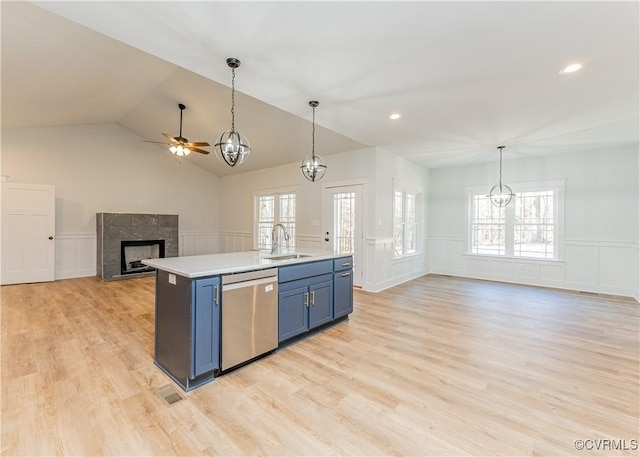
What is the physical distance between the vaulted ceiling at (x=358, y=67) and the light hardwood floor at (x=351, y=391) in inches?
109

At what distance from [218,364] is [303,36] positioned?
2.77m

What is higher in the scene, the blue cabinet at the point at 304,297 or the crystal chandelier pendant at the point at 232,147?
the crystal chandelier pendant at the point at 232,147

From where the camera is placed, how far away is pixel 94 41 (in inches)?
126

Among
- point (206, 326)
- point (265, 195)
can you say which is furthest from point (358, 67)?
point (265, 195)

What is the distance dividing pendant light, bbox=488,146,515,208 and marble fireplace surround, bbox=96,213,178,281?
763 cm

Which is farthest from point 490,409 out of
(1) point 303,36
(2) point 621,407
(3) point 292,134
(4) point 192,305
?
(3) point 292,134

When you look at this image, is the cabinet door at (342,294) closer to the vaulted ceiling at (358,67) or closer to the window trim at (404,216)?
the vaulted ceiling at (358,67)

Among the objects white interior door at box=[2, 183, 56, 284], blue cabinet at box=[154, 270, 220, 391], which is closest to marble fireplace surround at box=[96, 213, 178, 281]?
white interior door at box=[2, 183, 56, 284]

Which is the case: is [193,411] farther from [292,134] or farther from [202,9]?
[292,134]

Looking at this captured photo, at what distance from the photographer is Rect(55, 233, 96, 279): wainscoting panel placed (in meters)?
6.38

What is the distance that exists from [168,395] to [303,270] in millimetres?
1594

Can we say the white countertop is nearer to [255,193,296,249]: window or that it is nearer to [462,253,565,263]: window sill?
[255,193,296,249]: window

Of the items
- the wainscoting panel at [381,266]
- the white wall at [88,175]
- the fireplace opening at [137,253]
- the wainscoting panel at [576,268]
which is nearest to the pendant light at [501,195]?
the wainscoting panel at [576,268]

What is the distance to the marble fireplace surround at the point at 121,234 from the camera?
6.36m
